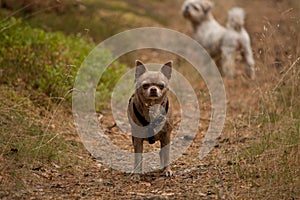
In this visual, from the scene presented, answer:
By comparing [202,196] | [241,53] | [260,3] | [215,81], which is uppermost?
[260,3]

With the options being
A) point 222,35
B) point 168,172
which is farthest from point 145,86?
point 222,35

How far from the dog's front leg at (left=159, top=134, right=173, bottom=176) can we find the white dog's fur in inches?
192

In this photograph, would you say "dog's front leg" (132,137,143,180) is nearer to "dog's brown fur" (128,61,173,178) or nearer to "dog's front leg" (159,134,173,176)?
"dog's brown fur" (128,61,173,178)

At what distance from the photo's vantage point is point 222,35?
36.6 ft

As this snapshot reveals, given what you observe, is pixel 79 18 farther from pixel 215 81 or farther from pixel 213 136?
pixel 213 136

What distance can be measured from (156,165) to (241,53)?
5.61m

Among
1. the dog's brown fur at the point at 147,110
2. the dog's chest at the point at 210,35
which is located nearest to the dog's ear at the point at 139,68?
the dog's brown fur at the point at 147,110

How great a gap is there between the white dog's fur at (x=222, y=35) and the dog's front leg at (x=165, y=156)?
488 centimetres

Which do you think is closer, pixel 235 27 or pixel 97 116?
pixel 97 116

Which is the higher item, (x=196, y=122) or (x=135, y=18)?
(x=135, y=18)

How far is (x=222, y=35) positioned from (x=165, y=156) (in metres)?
6.24

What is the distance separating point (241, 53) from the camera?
1072 cm

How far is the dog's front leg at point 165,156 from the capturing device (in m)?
5.30

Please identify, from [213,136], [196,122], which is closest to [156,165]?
[213,136]
